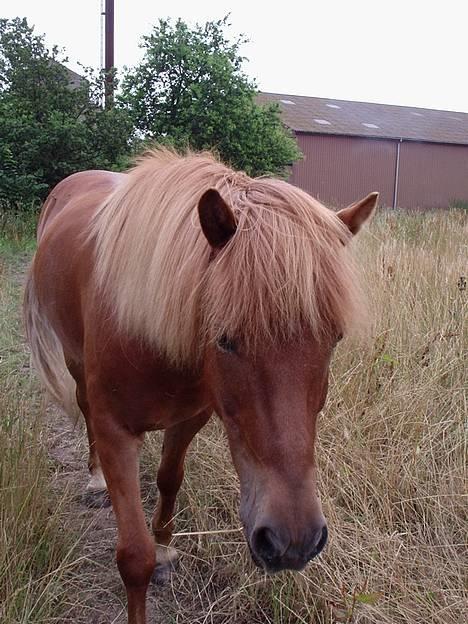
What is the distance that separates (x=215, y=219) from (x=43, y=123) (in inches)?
385

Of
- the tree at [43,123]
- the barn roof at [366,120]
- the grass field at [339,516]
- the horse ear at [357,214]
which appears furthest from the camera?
the barn roof at [366,120]

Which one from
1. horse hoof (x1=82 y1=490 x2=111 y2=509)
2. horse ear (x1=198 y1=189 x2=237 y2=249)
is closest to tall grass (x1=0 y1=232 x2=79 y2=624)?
horse hoof (x1=82 y1=490 x2=111 y2=509)

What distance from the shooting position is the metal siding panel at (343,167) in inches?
1004

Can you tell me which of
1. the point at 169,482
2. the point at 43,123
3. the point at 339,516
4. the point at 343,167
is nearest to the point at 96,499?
the point at 169,482

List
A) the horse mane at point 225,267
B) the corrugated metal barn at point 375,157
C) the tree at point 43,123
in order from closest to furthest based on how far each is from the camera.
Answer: the horse mane at point 225,267, the tree at point 43,123, the corrugated metal barn at point 375,157

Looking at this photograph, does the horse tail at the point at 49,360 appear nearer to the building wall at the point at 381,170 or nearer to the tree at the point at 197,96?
the tree at the point at 197,96

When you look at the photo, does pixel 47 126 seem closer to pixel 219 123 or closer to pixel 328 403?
pixel 219 123

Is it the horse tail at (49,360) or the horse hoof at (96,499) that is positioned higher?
the horse tail at (49,360)

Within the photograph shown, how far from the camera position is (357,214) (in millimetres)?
1741

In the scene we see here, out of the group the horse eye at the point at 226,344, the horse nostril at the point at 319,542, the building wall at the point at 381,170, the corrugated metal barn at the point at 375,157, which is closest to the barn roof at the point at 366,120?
the corrugated metal barn at the point at 375,157

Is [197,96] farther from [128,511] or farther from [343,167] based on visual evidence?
[343,167]

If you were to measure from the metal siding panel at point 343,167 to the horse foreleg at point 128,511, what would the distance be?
23960 mm

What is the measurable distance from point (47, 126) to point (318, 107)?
2280cm

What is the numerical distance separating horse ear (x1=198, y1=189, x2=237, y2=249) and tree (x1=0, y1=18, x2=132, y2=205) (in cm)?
896
